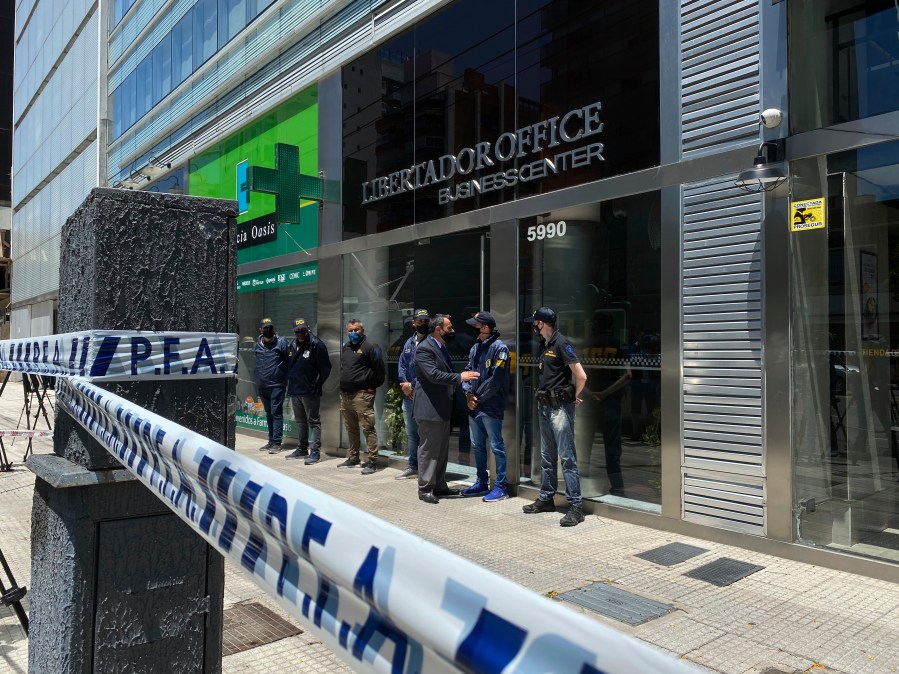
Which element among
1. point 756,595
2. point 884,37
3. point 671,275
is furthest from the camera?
point 671,275

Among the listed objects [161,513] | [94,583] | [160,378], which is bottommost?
[94,583]

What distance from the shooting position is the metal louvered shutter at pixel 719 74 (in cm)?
580

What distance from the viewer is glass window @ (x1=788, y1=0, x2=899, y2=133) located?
520 cm

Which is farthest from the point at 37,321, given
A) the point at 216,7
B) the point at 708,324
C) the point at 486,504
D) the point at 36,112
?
the point at 708,324

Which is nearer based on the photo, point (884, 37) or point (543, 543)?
point (884, 37)

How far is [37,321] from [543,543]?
3481 centimetres

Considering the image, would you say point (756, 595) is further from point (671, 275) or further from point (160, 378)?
point (160, 378)

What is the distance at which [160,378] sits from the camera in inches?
85.5

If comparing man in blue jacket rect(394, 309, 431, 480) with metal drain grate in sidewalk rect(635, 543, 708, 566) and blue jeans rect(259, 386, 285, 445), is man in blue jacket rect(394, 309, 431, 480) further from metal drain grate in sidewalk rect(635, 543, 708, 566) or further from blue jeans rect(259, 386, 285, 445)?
metal drain grate in sidewalk rect(635, 543, 708, 566)

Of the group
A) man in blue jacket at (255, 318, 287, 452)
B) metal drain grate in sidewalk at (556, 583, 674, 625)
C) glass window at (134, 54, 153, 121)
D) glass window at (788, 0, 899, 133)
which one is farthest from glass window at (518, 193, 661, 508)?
glass window at (134, 54, 153, 121)

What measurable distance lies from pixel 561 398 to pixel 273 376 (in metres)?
6.36

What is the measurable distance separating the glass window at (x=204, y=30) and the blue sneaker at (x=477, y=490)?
12410 millimetres

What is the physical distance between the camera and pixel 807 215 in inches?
217

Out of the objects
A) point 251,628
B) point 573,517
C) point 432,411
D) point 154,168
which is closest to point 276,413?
point 432,411
